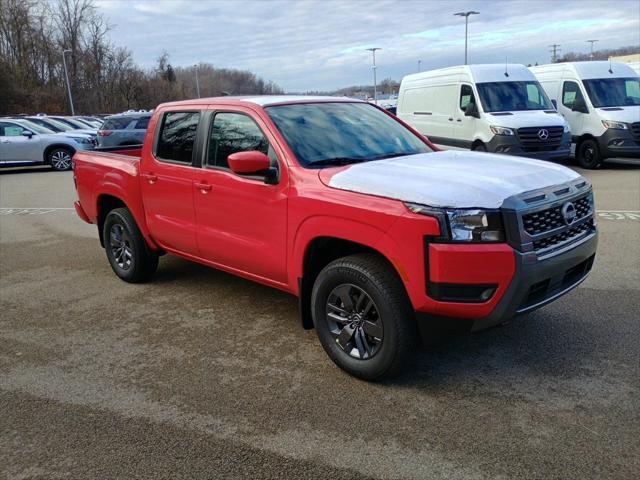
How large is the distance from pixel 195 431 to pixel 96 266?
4.16 meters

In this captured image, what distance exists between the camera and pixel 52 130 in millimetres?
19906

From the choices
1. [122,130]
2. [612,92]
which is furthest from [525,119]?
[122,130]

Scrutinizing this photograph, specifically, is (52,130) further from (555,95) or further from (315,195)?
(315,195)

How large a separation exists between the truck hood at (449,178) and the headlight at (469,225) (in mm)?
39

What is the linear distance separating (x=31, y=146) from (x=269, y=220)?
17387 mm

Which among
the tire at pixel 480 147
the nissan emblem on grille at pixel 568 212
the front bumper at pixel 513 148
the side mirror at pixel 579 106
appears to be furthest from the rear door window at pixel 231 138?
the side mirror at pixel 579 106

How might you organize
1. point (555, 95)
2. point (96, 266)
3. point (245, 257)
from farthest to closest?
1. point (555, 95)
2. point (96, 266)
3. point (245, 257)

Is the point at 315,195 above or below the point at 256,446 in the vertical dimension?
above

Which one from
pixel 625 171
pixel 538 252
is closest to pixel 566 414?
pixel 538 252

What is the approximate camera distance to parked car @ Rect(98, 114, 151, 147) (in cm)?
1903

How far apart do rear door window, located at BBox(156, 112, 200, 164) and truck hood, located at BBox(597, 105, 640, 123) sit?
38.4 feet

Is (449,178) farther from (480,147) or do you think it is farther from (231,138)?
(480,147)

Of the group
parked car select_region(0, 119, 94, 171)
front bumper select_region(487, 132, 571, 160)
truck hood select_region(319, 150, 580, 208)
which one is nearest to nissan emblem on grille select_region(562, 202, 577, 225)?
truck hood select_region(319, 150, 580, 208)

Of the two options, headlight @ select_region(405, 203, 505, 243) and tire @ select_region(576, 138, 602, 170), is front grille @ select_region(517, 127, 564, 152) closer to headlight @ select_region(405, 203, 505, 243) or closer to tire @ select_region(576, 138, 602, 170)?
tire @ select_region(576, 138, 602, 170)
